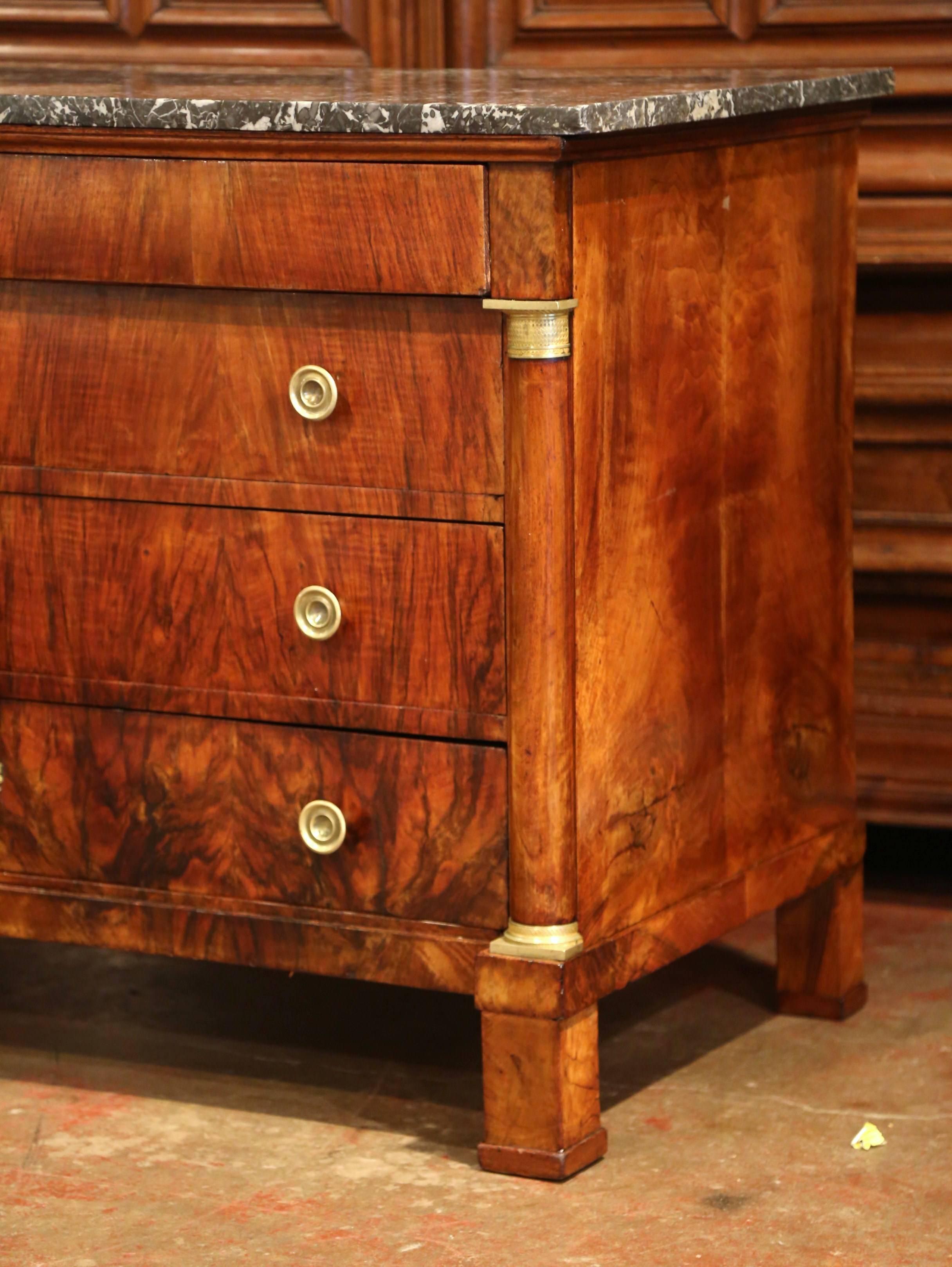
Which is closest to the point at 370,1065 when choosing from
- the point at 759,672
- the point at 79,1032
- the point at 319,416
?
the point at 79,1032

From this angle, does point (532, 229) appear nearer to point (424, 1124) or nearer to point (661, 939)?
point (661, 939)

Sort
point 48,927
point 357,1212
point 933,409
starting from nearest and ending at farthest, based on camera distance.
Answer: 1. point 357,1212
2. point 48,927
3. point 933,409

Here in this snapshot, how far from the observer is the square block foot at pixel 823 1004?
96.3 inches

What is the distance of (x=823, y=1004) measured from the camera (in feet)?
8.05

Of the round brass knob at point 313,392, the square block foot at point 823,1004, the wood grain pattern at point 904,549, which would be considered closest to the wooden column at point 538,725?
the round brass knob at point 313,392

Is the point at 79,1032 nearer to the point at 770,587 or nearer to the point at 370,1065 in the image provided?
the point at 370,1065

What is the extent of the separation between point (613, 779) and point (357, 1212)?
43 cm

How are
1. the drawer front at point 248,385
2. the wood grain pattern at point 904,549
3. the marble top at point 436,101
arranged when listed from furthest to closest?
the wood grain pattern at point 904,549
the drawer front at point 248,385
the marble top at point 436,101

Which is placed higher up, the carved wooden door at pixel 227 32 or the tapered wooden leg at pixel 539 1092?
the carved wooden door at pixel 227 32

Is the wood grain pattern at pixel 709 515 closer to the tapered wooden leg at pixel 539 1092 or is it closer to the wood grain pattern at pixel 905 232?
the tapered wooden leg at pixel 539 1092

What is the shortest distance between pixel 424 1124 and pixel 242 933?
250 mm

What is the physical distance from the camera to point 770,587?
2.27m

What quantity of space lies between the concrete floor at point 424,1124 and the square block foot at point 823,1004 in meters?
0.01

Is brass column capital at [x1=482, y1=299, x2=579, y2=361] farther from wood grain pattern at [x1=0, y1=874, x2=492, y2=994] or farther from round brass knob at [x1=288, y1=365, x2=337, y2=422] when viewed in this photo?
wood grain pattern at [x1=0, y1=874, x2=492, y2=994]
